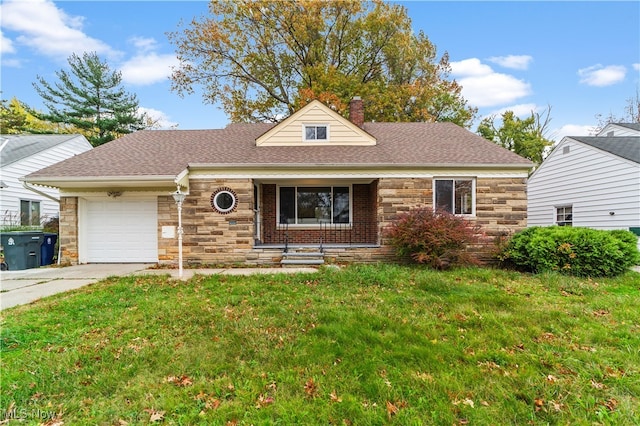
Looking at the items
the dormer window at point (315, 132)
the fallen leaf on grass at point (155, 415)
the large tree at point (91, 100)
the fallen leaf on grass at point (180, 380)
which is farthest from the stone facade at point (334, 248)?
the large tree at point (91, 100)

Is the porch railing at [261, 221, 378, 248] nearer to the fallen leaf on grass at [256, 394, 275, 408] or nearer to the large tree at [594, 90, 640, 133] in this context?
the fallen leaf on grass at [256, 394, 275, 408]

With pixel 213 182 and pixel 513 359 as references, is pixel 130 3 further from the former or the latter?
pixel 513 359

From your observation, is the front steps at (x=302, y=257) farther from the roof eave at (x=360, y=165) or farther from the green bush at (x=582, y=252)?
the green bush at (x=582, y=252)

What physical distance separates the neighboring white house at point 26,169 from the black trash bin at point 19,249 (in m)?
3.60

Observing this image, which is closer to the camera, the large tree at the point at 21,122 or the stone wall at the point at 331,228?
the stone wall at the point at 331,228

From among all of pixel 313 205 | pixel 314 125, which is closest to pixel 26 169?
pixel 313 205

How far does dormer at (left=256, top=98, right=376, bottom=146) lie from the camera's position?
10500 mm

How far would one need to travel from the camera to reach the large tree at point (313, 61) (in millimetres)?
18328

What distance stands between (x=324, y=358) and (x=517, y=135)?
26471 mm

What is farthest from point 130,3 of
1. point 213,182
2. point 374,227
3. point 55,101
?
point 55,101

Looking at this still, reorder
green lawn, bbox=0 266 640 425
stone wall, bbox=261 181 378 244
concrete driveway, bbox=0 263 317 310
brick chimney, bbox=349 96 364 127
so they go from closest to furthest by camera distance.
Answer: green lawn, bbox=0 266 640 425, concrete driveway, bbox=0 263 317 310, stone wall, bbox=261 181 378 244, brick chimney, bbox=349 96 364 127

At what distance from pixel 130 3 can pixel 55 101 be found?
1738 centimetres

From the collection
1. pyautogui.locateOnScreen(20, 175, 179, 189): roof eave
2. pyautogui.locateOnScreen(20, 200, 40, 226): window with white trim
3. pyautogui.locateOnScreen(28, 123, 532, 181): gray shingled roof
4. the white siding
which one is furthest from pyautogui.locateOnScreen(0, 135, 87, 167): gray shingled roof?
the white siding

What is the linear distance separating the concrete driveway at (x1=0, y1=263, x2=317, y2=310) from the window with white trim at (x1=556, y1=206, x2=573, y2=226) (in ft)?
36.7
